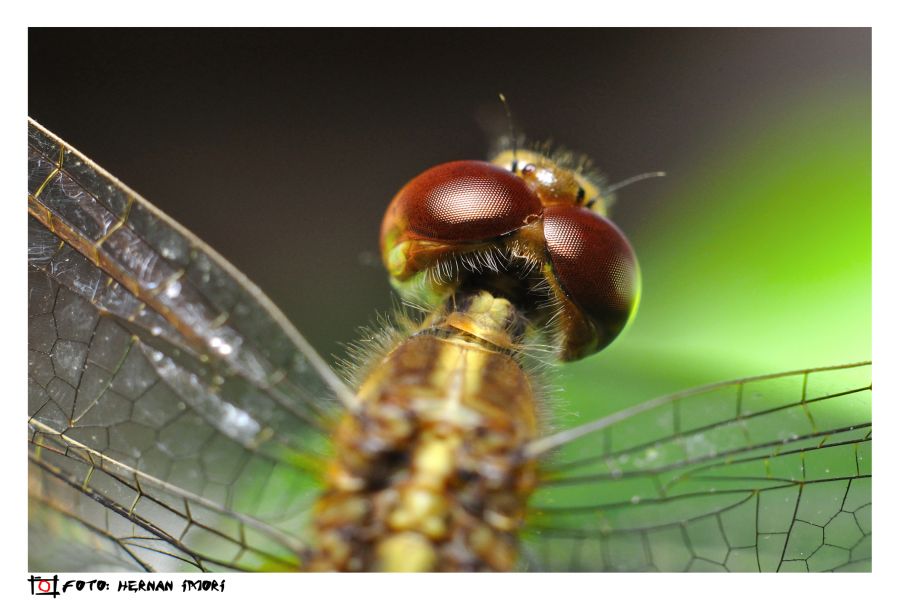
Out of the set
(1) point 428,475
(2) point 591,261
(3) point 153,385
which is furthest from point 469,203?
(3) point 153,385

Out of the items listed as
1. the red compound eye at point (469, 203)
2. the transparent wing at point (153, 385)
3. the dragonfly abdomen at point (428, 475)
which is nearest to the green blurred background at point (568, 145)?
the transparent wing at point (153, 385)

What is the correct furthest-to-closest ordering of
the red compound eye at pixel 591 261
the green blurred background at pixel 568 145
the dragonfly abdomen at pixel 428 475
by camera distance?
the green blurred background at pixel 568 145, the red compound eye at pixel 591 261, the dragonfly abdomen at pixel 428 475

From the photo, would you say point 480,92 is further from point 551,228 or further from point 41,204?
point 41,204

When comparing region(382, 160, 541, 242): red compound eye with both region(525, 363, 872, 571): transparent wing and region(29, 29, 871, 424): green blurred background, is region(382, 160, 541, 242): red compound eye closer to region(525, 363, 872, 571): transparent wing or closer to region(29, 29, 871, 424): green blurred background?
region(525, 363, 872, 571): transparent wing

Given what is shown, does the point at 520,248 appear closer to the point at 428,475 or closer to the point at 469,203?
the point at 469,203

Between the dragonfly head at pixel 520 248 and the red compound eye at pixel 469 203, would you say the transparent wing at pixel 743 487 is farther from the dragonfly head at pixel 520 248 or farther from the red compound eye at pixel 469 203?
the red compound eye at pixel 469 203

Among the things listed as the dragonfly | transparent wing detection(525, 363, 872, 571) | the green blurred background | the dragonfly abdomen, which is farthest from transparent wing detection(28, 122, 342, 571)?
transparent wing detection(525, 363, 872, 571)
